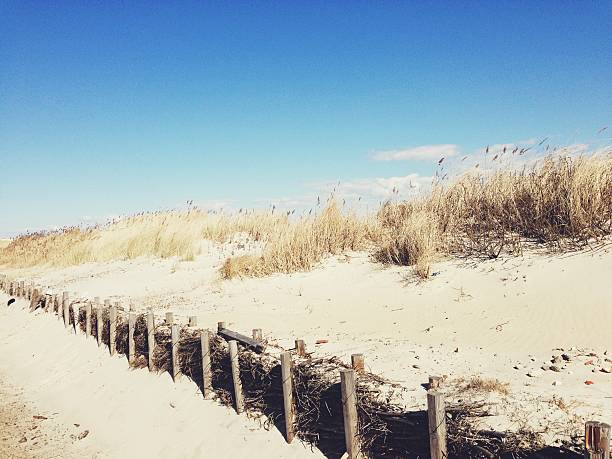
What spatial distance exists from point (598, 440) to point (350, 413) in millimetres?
2116

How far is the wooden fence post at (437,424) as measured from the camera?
3.46 metres

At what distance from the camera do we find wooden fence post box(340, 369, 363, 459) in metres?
4.19

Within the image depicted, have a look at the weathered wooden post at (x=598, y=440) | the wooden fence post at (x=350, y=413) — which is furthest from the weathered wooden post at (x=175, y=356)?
the weathered wooden post at (x=598, y=440)

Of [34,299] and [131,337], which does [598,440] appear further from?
[34,299]

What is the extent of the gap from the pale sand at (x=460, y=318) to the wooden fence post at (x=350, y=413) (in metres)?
0.61

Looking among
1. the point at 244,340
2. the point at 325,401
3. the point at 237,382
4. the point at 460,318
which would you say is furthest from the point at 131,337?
the point at 460,318

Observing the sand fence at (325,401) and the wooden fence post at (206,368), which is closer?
the sand fence at (325,401)

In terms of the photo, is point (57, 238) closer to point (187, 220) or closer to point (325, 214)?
point (187, 220)

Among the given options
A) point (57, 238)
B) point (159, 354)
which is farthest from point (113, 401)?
point (57, 238)

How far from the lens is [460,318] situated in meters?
6.91

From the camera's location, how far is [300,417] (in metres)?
4.89

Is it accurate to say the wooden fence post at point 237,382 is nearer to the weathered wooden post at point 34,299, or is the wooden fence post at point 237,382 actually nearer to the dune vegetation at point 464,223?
the dune vegetation at point 464,223

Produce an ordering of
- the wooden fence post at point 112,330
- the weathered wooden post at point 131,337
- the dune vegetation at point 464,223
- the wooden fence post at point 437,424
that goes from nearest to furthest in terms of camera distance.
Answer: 1. the wooden fence post at point 437,424
2. the dune vegetation at point 464,223
3. the weathered wooden post at point 131,337
4. the wooden fence post at point 112,330

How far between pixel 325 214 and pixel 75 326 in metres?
6.30
